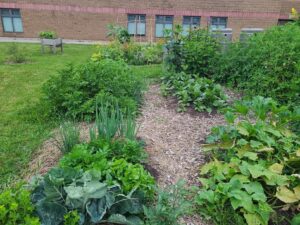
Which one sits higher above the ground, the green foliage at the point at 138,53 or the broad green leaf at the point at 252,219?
the green foliage at the point at 138,53

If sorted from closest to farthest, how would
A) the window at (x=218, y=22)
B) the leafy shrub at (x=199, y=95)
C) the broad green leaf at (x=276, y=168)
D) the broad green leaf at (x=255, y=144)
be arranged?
1. the broad green leaf at (x=276, y=168)
2. the broad green leaf at (x=255, y=144)
3. the leafy shrub at (x=199, y=95)
4. the window at (x=218, y=22)

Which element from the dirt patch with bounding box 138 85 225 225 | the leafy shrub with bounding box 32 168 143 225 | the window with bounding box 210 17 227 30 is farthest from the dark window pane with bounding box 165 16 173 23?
the leafy shrub with bounding box 32 168 143 225

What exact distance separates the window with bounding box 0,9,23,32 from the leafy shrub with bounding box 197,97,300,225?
16122mm

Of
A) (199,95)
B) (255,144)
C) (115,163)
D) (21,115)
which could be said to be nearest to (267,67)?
(199,95)

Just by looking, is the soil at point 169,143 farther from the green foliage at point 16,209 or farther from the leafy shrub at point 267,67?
the leafy shrub at point 267,67

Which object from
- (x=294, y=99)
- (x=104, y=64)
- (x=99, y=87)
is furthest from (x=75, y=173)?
(x=294, y=99)

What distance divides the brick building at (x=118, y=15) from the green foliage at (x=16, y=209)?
14.4 metres

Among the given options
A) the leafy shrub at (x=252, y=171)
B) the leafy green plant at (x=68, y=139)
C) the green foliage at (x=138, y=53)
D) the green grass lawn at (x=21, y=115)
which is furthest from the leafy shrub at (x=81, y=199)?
the green foliage at (x=138, y=53)

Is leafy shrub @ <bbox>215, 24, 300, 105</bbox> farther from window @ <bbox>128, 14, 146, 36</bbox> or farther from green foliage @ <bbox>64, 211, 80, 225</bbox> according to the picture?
window @ <bbox>128, 14, 146, 36</bbox>

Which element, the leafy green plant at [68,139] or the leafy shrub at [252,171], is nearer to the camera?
the leafy shrub at [252,171]

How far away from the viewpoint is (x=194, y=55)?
580cm

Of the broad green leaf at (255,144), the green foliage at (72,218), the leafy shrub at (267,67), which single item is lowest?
the green foliage at (72,218)

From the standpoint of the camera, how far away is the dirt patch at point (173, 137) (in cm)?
283

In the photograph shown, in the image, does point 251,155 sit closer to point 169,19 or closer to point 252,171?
point 252,171
